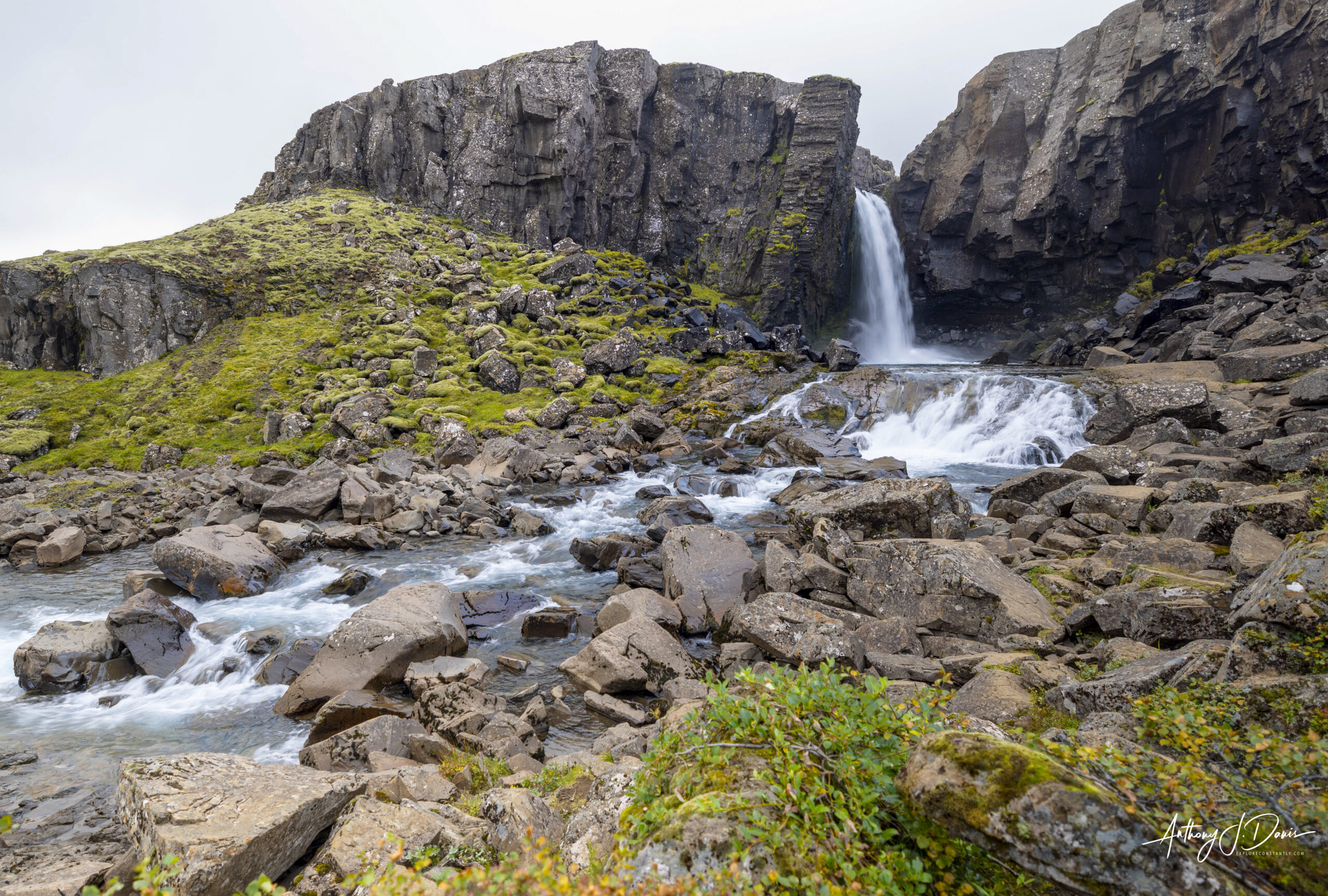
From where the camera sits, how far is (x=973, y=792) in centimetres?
283

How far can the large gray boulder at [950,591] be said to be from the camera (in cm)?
870

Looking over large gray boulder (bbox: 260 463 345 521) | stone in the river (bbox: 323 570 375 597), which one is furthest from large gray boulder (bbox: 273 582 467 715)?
large gray boulder (bbox: 260 463 345 521)

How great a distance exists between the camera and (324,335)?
41.9m

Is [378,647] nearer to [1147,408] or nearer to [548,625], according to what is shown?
[548,625]

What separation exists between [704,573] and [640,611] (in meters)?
1.74

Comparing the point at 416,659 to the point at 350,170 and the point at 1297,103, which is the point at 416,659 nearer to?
the point at 1297,103

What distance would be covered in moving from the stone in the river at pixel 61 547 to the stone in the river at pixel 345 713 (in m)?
13.5

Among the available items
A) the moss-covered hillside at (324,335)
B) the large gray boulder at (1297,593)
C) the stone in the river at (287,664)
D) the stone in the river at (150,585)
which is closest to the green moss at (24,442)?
the moss-covered hillside at (324,335)

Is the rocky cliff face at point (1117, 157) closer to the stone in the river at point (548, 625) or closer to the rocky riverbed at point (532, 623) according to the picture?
the rocky riverbed at point (532, 623)

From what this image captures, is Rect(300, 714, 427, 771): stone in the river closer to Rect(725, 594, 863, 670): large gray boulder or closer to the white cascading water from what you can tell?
Rect(725, 594, 863, 670): large gray boulder

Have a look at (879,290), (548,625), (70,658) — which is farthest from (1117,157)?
(70,658)

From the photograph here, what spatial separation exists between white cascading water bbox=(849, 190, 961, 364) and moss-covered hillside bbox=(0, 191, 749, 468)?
15.3 m

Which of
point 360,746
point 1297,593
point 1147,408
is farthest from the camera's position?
point 1147,408

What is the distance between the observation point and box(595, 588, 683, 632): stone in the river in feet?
35.5
